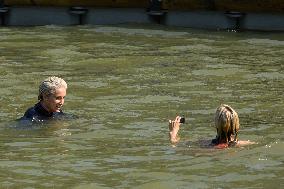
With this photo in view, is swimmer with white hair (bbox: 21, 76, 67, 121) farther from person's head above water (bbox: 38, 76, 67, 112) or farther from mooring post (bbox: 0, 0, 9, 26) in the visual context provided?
mooring post (bbox: 0, 0, 9, 26)

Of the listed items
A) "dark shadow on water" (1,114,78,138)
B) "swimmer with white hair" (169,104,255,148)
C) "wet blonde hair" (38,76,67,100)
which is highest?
"wet blonde hair" (38,76,67,100)

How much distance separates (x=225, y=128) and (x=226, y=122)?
0.38 feet

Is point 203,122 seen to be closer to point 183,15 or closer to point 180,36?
point 180,36

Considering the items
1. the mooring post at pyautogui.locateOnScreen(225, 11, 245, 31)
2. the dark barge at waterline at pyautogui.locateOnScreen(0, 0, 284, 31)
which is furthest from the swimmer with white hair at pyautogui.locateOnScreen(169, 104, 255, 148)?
the mooring post at pyautogui.locateOnScreen(225, 11, 245, 31)

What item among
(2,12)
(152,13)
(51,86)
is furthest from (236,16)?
(51,86)

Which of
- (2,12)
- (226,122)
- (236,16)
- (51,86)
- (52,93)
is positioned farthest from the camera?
(2,12)

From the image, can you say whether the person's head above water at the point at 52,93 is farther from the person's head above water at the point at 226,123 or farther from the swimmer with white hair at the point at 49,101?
the person's head above water at the point at 226,123

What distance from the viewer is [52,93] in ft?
44.9

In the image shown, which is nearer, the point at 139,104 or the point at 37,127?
the point at 37,127

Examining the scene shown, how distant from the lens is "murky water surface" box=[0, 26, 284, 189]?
35.8ft

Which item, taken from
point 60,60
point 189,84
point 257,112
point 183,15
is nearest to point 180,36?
point 183,15

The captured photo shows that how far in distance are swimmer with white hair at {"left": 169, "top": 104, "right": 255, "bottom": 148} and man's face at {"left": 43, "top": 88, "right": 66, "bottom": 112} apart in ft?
6.99

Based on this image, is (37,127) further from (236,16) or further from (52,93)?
(236,16)

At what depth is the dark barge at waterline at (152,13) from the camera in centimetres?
2242
